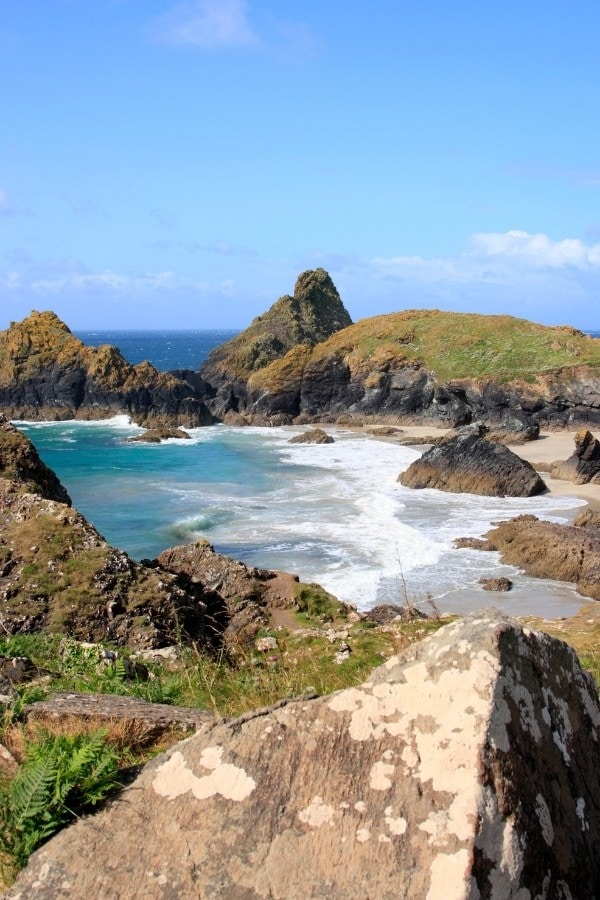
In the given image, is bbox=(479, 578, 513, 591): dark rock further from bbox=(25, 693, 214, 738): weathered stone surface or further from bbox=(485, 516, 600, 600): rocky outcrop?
bbox=(25, 693, 214, 738): weathered stone surface

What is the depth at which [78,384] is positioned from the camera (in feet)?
232

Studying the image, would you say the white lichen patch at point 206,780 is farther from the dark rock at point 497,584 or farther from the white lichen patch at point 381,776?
the dark rock at point 497,584

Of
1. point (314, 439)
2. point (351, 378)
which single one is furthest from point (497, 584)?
point (351, 378)

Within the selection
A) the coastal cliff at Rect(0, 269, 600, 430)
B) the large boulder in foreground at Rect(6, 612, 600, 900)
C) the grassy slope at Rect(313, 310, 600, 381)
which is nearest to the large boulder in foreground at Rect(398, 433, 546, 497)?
the coastal cliff at Rect(0, 269, 600, 430)

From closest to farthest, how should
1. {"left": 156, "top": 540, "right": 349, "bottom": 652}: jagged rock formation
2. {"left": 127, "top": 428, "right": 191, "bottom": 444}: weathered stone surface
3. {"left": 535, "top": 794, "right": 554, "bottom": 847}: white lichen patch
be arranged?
{"left": 535, "top": 794, "right": 554, "bottom": 847}: white lichen patch → {"left": 156, "top": 540, "right": 349, "bottom": 652}: jagged rock formation → {"left": 127, "top": 428, "right": 191, "bottom": 444}: weathered stone surface

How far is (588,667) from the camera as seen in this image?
22.0 ft

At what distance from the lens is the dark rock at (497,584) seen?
72.2ft

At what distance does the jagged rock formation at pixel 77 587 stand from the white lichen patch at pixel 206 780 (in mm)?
6003

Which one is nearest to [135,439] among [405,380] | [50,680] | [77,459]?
[77,459]

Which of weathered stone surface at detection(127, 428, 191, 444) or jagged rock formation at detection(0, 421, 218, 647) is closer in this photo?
jagged rock formation at detection(0, 421, 218, 647)

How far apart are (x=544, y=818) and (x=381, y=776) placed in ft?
1.89

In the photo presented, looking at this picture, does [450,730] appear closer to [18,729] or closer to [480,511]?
[18,729]

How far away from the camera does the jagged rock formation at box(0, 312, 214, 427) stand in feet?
226

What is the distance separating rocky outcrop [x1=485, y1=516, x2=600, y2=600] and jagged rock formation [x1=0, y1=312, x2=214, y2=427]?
148 ft
